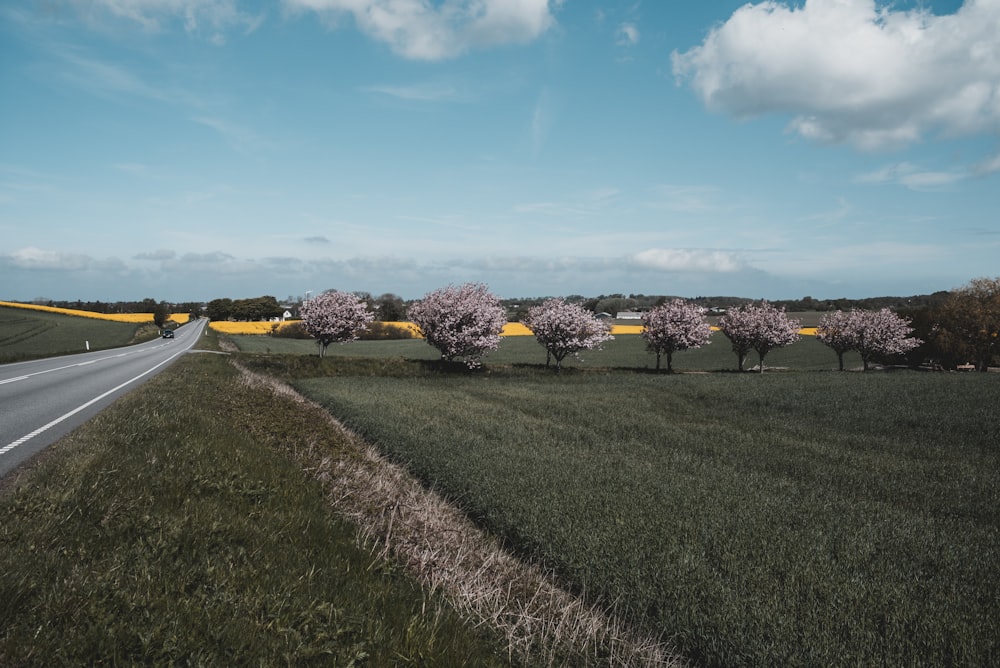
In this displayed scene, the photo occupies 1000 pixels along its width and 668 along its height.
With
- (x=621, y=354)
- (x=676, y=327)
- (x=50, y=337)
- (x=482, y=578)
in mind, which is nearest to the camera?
(x=482, y=578)

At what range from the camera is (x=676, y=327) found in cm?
4631

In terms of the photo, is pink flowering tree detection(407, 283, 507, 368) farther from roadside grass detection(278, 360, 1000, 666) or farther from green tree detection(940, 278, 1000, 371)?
green tree detection(940, 278, 1000, 371)

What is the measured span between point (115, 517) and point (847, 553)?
10462mm

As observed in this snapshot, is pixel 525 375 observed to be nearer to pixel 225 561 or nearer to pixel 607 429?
pixel 607 429

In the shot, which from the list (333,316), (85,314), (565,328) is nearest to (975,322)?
(565,328)

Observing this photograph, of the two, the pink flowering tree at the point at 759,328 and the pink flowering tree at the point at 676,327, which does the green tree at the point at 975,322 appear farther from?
the pink flowering tree at the point at 676,327

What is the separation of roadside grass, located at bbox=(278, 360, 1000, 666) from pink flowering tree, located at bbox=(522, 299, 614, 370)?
18878 mm

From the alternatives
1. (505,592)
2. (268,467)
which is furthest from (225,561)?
(268,467)

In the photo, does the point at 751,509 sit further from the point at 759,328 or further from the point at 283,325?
the point at 283,325

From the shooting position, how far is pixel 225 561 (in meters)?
5.37

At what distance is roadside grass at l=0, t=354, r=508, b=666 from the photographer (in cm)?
402

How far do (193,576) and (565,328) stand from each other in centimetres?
3899

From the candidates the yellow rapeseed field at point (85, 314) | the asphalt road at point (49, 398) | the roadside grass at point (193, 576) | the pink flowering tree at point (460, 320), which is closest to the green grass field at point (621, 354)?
the pink flowering tree at point (460, 320)

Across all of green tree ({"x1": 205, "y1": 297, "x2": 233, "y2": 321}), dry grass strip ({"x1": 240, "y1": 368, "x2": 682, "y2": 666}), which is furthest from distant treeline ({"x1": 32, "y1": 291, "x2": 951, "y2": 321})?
dry grass strip ({"x1": 240, "y1": 368, "x2": 682, "y2": 666})
